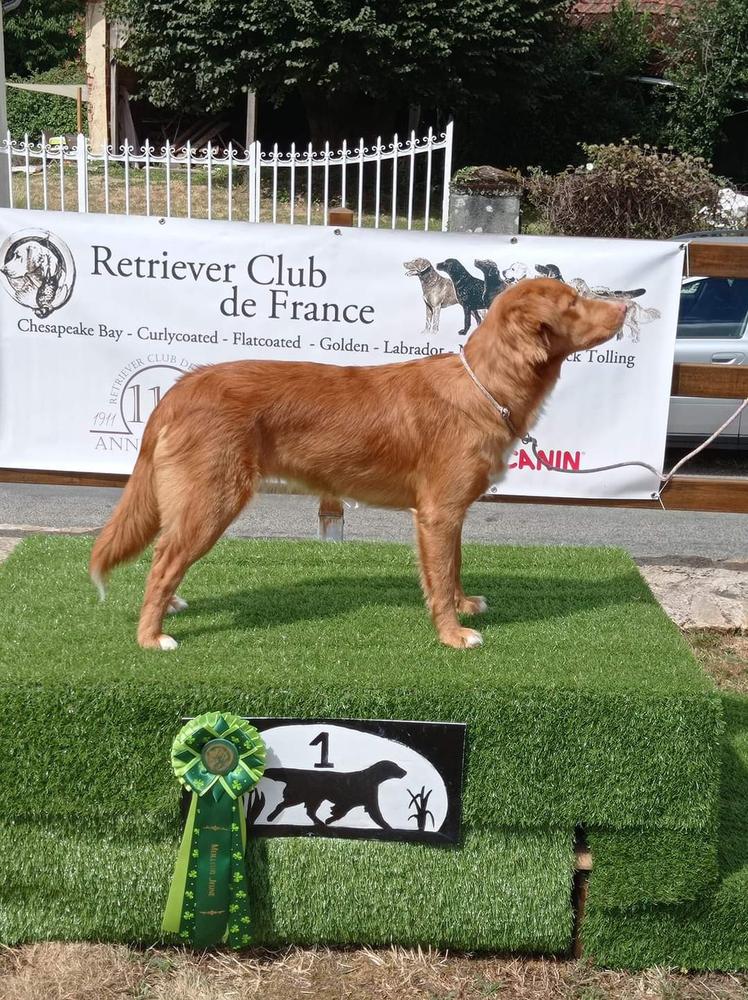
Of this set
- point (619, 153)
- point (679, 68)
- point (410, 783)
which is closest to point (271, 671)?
point (410, 783)

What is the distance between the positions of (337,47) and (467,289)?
1649 cm

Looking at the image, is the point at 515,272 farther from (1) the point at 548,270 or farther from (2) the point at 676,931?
(2) the point at 676,931

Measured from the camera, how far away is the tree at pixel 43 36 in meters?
31.8

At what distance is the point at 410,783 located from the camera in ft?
9.82

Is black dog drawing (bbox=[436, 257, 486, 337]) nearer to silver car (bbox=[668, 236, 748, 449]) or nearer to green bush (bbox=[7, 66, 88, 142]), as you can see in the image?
silver car (bbox=[668, 236, 748, 449])

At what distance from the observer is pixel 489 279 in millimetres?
5441

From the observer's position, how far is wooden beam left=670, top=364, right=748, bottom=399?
5.53 metres

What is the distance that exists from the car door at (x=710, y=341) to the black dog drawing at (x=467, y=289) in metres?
3.84

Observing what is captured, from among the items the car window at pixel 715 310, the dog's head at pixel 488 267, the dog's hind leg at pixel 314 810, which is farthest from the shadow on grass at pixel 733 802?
the car window at pixel 715 310

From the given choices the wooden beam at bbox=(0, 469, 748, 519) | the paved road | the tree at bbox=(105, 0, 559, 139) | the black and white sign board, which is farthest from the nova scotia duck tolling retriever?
the tree at bbox=(105, 0, 559, 139)

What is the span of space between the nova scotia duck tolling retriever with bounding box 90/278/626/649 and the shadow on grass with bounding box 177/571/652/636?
0.42m

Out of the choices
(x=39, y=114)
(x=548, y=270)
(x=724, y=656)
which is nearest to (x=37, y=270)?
(x=548, y=270)

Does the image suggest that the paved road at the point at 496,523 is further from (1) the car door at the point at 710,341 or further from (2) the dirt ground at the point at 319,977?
(2) the dirt ground at the point at 319,977

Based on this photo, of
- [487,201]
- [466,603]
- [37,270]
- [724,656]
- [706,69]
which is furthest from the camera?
[706,69]
